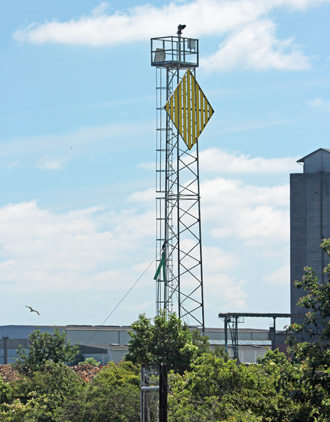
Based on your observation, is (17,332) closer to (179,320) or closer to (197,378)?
(179,320)

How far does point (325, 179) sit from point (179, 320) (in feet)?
161

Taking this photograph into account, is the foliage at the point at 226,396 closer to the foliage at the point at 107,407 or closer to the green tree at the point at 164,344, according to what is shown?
the foliage at the point at 107,407

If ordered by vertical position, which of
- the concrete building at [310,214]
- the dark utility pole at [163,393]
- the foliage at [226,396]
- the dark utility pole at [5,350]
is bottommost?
the dark utility pole at [5,350]

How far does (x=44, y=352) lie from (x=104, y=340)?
70028 millimetres

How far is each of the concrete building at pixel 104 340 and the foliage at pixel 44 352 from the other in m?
45.1

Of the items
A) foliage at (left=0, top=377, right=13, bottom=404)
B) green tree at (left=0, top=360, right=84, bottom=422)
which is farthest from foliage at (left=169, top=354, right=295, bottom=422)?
foliage at (left=0, top=377, right=13, bottom=404)

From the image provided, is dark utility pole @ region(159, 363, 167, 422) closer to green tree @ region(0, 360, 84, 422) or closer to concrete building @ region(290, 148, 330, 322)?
green tree @ region(0, 360, 84, 422)

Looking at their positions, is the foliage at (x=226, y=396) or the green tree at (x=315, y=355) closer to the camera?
Result: the green tree at (x=315, y=355)

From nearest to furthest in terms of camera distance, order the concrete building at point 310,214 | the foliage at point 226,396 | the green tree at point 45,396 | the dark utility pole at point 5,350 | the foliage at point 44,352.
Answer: the foliage at point 226,396 → the green tree at point 45,396 → the foliage at point 44,352 → the concrete building at point 310,214 → the dark utility pole at point 5,350

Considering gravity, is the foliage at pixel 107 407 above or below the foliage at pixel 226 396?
below

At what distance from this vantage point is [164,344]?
53.0 m

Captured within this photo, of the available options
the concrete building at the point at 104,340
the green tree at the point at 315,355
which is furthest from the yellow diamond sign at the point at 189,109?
the concrete building at the point at 104,340

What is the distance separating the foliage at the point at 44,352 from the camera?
6016 centimetres

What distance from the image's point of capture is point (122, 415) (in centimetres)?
3678
